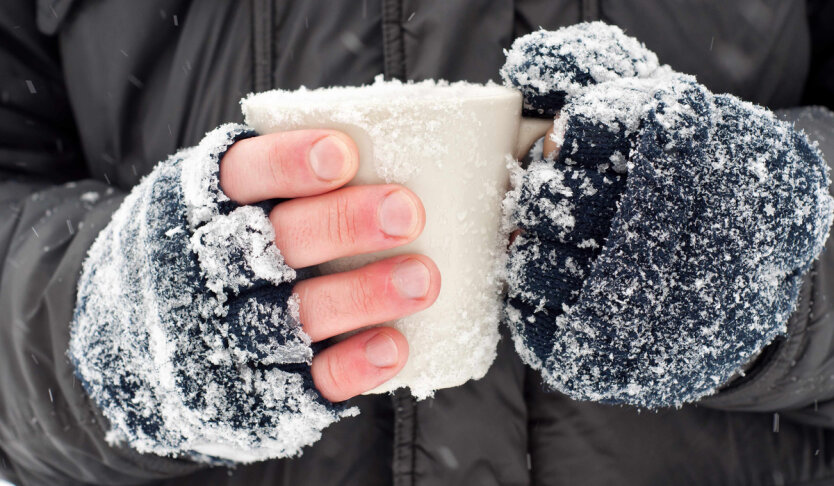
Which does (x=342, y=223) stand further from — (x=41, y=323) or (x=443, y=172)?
(x=41, y=323)

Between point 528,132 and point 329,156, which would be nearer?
point 329,156

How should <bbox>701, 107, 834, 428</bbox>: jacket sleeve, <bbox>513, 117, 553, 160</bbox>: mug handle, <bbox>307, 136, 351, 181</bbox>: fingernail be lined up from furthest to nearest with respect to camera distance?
<bbox>701, 107, 834, 428</bbox>: jacket sleeve, <bbox>513, 117, 553, 160</bbox>: mug handle, <bbox>307, 136, 351, 181</bbox>: fingernail

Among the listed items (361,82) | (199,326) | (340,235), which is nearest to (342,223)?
(340,235)

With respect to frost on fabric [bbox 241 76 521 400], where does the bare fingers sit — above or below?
below

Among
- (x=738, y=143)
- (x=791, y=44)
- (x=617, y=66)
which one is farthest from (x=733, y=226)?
(x=791, y=44)

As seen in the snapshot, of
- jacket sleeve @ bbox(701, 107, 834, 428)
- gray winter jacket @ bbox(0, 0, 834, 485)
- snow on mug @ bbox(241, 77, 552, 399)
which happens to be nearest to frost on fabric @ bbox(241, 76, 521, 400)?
snow on mug @ bbox(241, 77, 552, 399)

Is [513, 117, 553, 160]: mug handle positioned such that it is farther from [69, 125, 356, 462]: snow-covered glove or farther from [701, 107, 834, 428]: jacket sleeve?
[701, 107, 834, 428]: jacket sleeve

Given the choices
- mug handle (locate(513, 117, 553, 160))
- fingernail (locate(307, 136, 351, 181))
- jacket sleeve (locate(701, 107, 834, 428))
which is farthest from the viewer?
jacket sleeve (locate(701, 107, 834, 428))

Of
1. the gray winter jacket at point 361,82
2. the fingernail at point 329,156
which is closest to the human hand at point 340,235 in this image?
the fingernail at point 329,156
